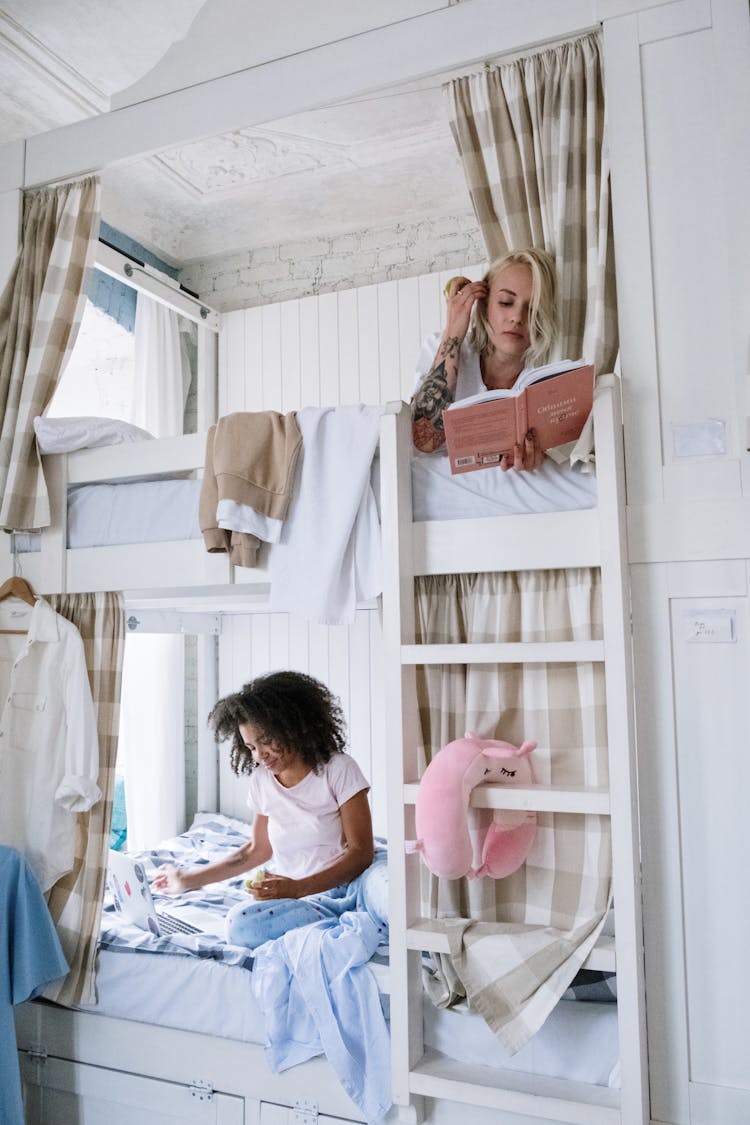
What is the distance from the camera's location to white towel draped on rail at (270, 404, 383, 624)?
2111 mm

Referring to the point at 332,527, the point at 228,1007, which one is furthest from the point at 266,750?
the point at 332,527

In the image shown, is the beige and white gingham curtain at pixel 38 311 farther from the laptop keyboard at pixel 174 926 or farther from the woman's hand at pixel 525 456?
the woman's hand at pixel 525 456

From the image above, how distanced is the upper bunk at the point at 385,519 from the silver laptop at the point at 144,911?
79cm

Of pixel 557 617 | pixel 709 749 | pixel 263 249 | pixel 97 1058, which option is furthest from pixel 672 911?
pixel 263 249

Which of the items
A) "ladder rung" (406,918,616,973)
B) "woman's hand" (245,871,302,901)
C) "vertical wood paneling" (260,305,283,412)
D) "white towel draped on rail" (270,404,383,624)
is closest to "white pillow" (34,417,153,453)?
"white towel draped on rail" (270,404,383,624)

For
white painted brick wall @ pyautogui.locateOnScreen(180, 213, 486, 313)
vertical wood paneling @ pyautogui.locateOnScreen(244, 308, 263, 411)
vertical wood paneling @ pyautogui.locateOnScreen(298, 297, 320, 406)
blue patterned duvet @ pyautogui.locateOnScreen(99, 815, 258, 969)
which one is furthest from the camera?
vertical wood paneling @ pyautogui.locateOnScreen(244, 308, 263, 411)

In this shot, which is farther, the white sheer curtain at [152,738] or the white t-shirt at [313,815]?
the white sheer curtain at [152,738]

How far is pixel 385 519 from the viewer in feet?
6.61

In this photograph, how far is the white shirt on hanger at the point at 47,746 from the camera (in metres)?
2.47

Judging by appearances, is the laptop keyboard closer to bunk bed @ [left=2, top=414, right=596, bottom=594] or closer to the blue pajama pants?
the blue pajama pants

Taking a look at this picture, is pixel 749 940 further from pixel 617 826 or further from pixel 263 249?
pixel 263 249

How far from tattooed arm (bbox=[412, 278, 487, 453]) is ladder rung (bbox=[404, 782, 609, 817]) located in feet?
2.60

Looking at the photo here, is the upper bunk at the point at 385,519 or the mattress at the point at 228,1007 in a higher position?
the upper bunk at the point at 385,519

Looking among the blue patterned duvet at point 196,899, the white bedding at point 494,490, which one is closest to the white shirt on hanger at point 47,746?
the blue patterned duvet at point 196,899
